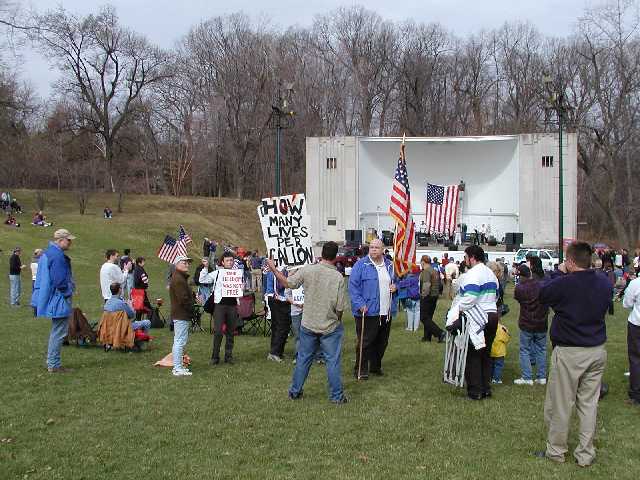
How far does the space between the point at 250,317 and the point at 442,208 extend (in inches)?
1038

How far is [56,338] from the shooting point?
8805mm

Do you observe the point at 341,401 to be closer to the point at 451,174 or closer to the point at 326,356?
the point at 326,356

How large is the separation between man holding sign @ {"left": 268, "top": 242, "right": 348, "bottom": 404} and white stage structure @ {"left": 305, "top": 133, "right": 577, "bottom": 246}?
115ft

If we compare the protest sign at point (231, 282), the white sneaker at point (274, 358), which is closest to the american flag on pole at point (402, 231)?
the white sneaker at point (274, 358)

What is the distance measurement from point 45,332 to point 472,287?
8671mm

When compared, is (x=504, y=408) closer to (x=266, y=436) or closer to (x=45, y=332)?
(x=266, y=436)

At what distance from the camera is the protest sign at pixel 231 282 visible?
371 inches

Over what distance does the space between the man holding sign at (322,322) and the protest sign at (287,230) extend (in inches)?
73.8

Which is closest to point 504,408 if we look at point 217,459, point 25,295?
point 217,459

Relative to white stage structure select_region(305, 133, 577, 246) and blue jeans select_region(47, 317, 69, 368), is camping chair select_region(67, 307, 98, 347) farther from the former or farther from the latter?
white stage structure select_region(305, 133, 577, 246)

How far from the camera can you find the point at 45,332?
12.6 metres

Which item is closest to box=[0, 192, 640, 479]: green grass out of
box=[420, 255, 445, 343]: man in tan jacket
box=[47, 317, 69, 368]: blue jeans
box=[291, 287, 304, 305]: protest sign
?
box=[47, 317, 69, 368]: blue jeans

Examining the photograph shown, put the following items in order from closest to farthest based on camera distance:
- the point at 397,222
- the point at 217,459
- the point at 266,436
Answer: the point at 217,459
the point at 266,436
the point at 397,222

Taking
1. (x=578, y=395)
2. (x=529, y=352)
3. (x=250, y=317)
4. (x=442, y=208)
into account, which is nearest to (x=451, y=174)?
(x=442, y=208)
